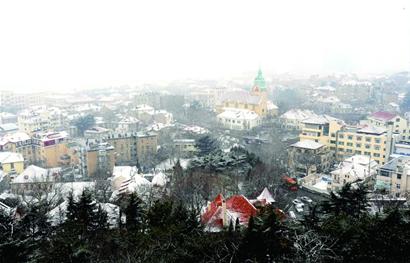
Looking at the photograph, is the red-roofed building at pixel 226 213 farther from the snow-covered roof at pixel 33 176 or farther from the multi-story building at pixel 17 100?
the multi-story building at pixel 17 100

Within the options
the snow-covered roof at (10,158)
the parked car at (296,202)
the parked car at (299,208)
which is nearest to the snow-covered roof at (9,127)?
the snow-covered roof at (10,158)

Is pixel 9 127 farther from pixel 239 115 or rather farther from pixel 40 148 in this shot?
pixel 239 115

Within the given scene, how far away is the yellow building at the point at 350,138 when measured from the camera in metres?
17.5

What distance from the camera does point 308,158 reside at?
55.8ft

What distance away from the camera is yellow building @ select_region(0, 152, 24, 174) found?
56.1 ft

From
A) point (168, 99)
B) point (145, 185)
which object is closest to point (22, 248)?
point (145, 185)

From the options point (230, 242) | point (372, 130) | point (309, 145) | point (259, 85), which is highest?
point (259, 85)

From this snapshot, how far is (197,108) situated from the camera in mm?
29625

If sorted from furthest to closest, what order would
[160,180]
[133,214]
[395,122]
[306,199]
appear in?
[395,122] < [160,180] < [306,199] < [133,214]

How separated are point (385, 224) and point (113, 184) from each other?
10.8m

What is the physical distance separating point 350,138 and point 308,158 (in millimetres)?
2617

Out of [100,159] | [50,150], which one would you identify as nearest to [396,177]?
[100,159]

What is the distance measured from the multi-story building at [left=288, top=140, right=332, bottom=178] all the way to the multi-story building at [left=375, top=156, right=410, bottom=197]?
296 centimetres

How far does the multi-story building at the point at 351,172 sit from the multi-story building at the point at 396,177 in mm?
625
